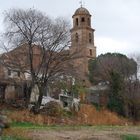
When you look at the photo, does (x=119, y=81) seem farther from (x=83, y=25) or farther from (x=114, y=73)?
(x=83, y=25)

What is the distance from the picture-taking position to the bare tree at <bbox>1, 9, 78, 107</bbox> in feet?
143

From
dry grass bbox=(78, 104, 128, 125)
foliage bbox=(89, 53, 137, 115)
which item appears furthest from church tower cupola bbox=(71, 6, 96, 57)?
dry grass bbox=(78, 104, 128, 125)

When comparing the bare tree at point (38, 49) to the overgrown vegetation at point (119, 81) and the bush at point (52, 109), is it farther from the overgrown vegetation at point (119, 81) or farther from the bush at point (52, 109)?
the overgrown vegetation at point (119, 81)

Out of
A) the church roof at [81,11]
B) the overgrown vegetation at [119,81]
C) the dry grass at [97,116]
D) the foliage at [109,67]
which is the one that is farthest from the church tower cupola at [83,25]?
the dry grass at [97,116]

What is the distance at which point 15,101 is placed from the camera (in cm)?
4822

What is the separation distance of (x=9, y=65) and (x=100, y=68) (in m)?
23.7

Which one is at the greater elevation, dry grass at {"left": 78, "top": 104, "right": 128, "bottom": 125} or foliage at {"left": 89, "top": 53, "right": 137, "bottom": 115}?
foliage at {"left": 89, "top": 53, "right": 137, "bottom": 115}

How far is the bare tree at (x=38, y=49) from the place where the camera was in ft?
143

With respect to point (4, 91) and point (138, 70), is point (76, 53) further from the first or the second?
point (138, 70)

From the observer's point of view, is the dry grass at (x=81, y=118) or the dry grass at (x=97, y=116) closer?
the dry grass at (x=81, y=118)

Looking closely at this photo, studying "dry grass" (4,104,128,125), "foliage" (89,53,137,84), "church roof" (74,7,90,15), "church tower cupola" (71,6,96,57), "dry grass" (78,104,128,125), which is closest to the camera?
"dry grass" (4,104,128,125)

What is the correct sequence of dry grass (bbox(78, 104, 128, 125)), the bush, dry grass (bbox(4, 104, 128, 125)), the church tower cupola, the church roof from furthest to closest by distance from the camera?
1. the church tower cupola
2. the church roof
3. dry grass (bbox(78, 104, 128, 125))
4. the bush
5. dry grass (bbox(4, 104, 128, 125))

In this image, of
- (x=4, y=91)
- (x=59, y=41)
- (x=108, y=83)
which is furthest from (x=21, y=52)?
(x=108, y=83)

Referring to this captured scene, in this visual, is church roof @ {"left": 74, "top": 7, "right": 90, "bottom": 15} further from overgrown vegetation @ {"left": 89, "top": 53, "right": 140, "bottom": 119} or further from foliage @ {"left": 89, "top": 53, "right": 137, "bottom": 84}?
overgrown vegetation @ {"left": 89, "top": 53, "right": 140, "bottom": 119}
